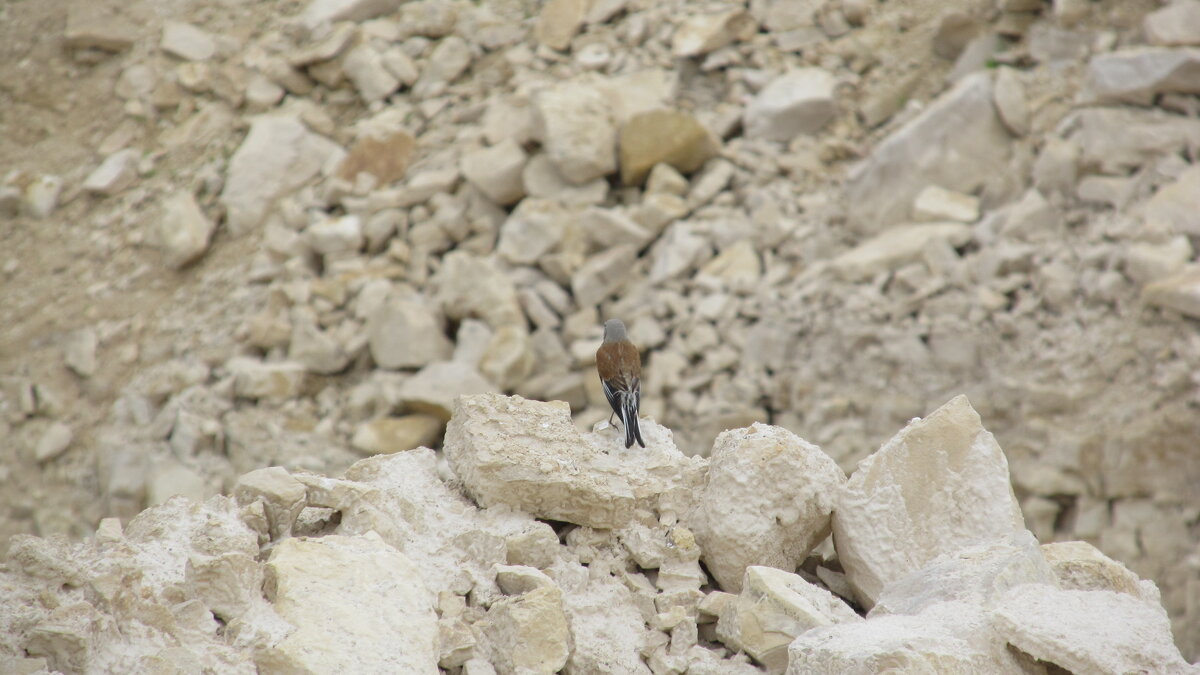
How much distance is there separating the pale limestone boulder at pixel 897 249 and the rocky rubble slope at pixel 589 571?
5.03 metres

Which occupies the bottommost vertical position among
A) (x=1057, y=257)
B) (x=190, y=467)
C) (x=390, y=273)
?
(x=190, y=467)

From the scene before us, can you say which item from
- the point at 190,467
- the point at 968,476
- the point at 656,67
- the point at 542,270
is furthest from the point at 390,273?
the point at 968,476

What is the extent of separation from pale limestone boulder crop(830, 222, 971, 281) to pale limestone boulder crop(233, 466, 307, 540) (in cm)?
639

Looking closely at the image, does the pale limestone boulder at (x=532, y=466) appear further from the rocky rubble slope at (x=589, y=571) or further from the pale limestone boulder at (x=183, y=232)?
the pale limestone boulder at (x=183, y=232)

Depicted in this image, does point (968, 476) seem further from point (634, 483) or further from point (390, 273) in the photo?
point (390, 273)

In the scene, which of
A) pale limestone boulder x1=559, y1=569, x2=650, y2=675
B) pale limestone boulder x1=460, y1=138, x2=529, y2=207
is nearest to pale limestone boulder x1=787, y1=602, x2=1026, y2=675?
pale limestone boulder x1=559, y1=569, x2=650, y2=675

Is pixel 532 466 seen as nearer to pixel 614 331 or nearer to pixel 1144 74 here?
pixel 614 331

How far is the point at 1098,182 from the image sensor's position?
8383 millimetres

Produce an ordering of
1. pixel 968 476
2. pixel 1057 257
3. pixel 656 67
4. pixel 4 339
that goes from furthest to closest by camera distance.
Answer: pixel 656 67 < pixel 4 339 < pixel 1057 257 < pixel 968 476

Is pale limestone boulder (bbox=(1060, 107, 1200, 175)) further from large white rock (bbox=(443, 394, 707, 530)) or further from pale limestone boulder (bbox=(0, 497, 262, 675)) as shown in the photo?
→ pale limestone boulder (bbox=(0, 497, 262, 675))

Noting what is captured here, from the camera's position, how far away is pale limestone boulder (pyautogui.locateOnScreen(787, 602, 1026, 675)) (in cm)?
269

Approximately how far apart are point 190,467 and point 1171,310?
791 centimetres

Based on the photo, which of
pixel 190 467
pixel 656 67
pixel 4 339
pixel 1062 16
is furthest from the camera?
pixel 656 67

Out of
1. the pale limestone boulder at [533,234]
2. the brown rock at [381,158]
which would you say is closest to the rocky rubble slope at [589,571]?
the pale limestone boulder at [533,234]
